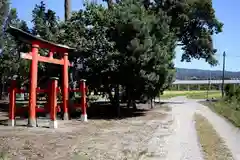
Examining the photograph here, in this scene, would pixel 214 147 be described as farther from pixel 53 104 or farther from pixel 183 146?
pixel 53 104

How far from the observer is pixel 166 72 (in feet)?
82.7

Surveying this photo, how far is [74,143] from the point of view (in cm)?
1257

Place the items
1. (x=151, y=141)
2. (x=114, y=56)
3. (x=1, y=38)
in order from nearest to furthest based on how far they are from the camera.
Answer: (x=151, y=141), (x=114, y=56), (x=1, y=38)

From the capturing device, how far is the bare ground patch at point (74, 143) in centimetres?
1037

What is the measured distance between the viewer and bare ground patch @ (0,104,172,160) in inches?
408

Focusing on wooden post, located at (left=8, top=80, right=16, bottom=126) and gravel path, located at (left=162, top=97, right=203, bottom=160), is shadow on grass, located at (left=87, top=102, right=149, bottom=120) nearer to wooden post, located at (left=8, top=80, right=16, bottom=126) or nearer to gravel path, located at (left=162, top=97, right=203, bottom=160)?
wooden post, located at (left=8, top=80, right=16, bottom=126)

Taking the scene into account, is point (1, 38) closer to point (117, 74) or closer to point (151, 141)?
point (117, 74)

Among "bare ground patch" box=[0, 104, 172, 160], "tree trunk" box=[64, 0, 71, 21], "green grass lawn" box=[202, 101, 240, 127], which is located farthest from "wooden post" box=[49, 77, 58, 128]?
"tree trunk" box=[64, 0, 71, 21]

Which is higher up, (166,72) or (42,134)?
(166,72)

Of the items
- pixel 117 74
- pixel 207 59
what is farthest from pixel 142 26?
pixel 207 59

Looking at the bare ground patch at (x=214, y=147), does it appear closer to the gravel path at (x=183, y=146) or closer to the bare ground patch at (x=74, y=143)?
the gravel path at (x=183, y=146)

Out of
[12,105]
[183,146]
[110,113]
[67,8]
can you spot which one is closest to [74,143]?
[183,146]

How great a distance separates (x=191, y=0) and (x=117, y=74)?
23183 millimetres

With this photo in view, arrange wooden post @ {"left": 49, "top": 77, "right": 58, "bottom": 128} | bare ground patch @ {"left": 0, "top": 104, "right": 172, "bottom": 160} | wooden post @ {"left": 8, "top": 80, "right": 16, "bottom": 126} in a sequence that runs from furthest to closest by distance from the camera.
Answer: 1. wooden post @ {"left": 8, "top": 80, "right": 16, "bottom": 126}
2. wooden post @ {"left": 49, "top": 77, "right": 58, "bottom": 128}
3. bare ground patch @ {"left": 0, "top": 104, "right": 172, "bottom": 160}
